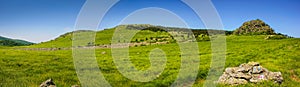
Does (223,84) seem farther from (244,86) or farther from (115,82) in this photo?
(115,82)

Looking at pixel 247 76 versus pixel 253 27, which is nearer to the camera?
pixel 247 76

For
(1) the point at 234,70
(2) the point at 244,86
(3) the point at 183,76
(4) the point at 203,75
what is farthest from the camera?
(4) the point at 203,75

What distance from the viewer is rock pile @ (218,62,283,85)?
21.9m

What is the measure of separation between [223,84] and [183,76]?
585cm

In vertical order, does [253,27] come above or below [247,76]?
above

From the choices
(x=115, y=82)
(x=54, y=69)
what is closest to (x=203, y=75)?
(x=115, y=82)

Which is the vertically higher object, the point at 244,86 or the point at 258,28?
the point at 258,28

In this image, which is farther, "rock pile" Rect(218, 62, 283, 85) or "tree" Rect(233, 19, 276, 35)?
"tree" Rect(233, 19, 276, 35)

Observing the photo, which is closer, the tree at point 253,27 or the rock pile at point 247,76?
the rock pile at point 247,76

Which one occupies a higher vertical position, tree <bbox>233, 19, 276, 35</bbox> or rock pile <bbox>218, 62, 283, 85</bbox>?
tree <bbox>233, 19, 276, 35</bbox>

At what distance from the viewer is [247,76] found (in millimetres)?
22469

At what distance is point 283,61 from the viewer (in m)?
35.2

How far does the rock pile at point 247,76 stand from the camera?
71.8 ft

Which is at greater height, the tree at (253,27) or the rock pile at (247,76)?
the tree at (253,27)
